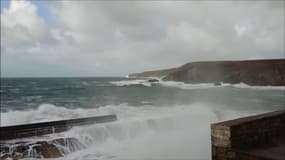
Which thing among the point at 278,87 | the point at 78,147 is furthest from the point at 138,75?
the point at 78,147

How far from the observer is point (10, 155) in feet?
22.7

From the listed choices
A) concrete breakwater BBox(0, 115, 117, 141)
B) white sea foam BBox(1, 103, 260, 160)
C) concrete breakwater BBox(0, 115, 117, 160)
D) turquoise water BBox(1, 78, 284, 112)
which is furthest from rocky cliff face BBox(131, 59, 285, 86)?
concrete breakwater BBox(0, 115, 117, 160)

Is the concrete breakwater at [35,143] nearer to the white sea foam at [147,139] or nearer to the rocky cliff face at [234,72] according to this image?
the white sea foam at [147,139]

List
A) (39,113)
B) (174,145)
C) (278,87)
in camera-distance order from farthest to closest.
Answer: (278,87), (39,113), (174,145)

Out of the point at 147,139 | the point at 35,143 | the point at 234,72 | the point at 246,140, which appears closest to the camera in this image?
the point at 246,140

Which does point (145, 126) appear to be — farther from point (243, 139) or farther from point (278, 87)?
point (278, 87)

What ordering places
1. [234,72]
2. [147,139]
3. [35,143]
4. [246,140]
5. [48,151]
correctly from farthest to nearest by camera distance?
[234,72] < [147,139] < [35,143] < [48,151] < [246,140]

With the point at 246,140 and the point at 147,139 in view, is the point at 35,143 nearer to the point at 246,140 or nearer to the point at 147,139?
the point at 147,139

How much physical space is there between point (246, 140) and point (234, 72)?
39017 mm

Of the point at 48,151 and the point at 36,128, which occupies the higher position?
the point at 36,128

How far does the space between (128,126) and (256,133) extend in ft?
19.8

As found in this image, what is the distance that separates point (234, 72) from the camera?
135ft

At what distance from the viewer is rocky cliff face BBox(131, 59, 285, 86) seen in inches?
1257

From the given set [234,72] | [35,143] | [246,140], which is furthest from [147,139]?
[234,72]
